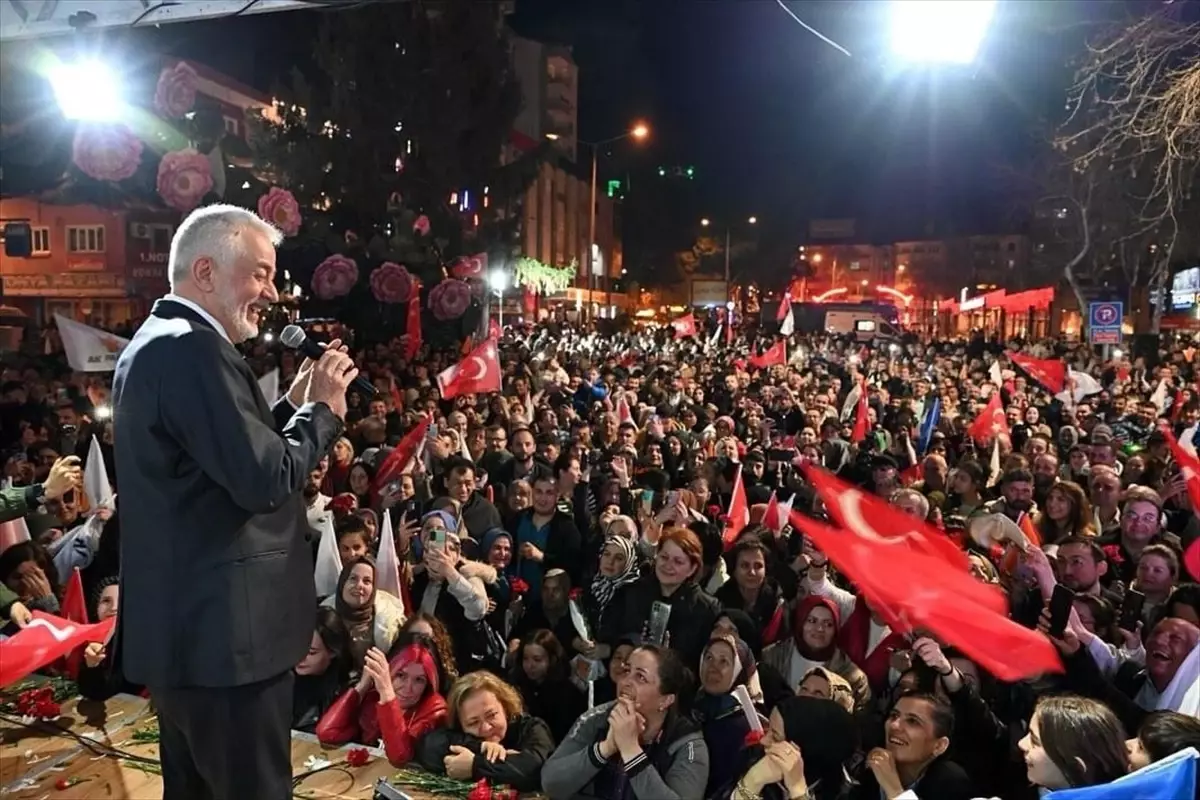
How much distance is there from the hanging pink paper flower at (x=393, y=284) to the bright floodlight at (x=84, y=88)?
366 inches

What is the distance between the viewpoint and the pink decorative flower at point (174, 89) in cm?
1053

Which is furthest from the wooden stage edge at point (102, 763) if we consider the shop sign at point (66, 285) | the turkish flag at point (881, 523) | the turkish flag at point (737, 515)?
the shop sign at point (66, 285)

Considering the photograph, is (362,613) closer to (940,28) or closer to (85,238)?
(940,28)

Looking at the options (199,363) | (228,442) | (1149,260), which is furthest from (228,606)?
(1149,260)

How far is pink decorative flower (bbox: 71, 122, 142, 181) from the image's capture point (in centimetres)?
888

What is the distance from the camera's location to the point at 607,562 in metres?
5.73

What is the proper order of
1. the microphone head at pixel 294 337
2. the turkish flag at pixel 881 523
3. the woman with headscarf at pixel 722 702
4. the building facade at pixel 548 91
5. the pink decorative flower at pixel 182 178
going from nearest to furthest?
the microphone head at pixel 294 337, the woman with headscarf at pixel 722 702, the turkish flag at pixel 881 523, the pink decorative flower at pixel 182 178, the building facade at pixel 548 91

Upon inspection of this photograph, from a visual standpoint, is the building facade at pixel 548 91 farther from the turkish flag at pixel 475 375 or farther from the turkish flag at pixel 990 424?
the turkish flag at pixel 990 424

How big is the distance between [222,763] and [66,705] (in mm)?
2659

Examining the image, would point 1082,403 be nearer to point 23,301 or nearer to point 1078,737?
point 1078,737

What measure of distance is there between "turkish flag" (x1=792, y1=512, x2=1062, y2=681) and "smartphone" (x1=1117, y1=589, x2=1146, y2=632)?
1519 mm

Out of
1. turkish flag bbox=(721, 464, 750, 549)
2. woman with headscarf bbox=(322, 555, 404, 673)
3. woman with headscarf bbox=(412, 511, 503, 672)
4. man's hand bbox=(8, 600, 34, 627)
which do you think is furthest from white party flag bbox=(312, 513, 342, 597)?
turkish flag bbox=(721, 464, 750, 549)

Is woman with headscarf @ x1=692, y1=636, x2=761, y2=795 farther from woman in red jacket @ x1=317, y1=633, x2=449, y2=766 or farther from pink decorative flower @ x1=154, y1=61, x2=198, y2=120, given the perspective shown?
pink decorative flower @ x1=154, y1=61, x2=198, y2=120

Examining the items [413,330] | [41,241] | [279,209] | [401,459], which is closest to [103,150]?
[401,459]
